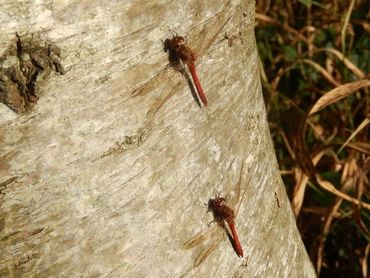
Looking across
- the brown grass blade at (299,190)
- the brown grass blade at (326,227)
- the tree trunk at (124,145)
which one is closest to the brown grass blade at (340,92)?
the brown grass blade at (299,190)

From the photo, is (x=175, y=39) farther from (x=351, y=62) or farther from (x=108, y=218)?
(x=351, y=62)

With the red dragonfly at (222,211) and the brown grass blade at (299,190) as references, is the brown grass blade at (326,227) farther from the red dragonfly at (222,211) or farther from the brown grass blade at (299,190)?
the red dragonfly at (222,211)

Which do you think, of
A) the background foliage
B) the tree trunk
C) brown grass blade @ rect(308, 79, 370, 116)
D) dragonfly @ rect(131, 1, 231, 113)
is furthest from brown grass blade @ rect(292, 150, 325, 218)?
dragonfly @ rect(131, 1, 231, 113)

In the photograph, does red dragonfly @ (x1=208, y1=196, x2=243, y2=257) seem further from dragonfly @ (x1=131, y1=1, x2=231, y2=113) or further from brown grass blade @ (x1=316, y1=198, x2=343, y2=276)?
brown grass blade @ (x1=316, y1=198, x2=343, y2=276)

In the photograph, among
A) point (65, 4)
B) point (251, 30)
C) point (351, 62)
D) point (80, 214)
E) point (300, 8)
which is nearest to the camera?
point (65, 4)

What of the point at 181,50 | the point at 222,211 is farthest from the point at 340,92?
the point at 181,50

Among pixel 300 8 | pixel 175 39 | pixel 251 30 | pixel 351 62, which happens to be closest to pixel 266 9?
pixel 300 8

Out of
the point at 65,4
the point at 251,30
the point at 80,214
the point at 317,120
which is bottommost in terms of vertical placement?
the point at 317,120
